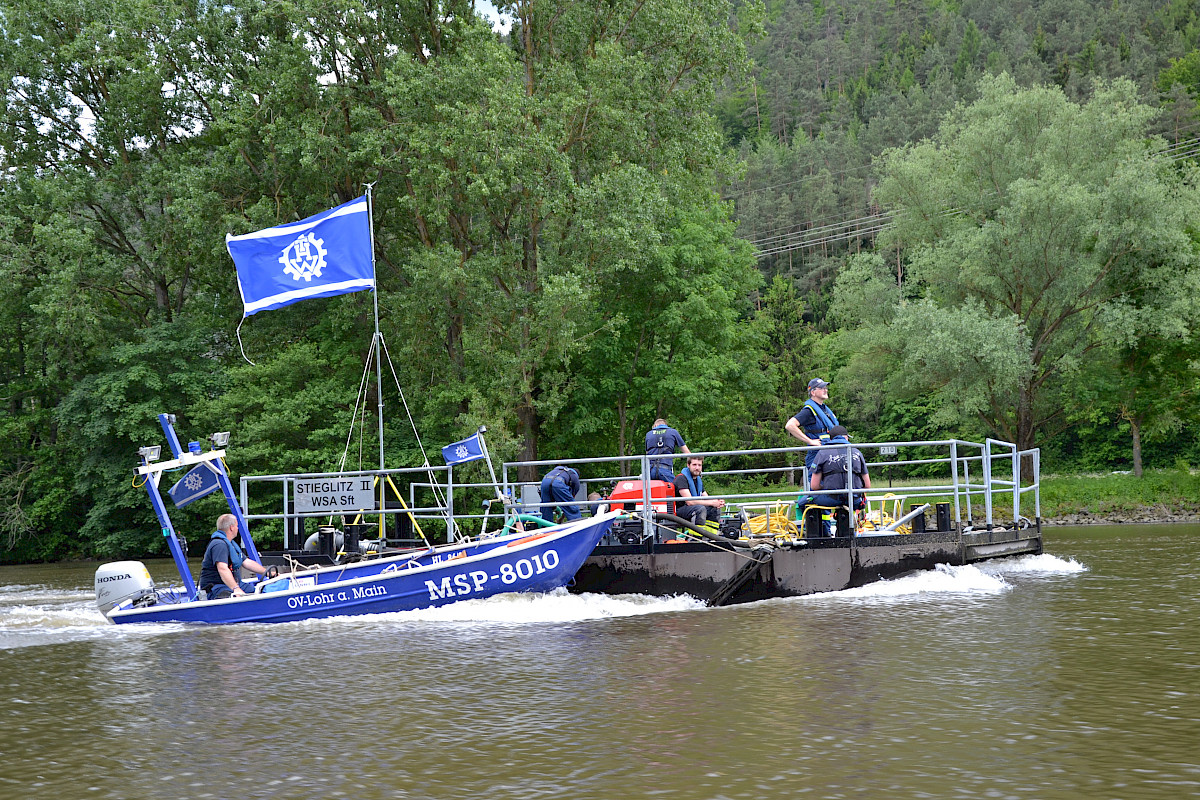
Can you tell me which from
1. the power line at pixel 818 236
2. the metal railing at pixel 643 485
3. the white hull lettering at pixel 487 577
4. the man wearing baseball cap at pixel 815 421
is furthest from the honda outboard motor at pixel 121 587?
the power line at pixel 818 236

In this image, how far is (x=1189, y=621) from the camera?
1216 centimetres

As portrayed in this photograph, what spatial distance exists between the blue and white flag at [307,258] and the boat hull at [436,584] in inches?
256

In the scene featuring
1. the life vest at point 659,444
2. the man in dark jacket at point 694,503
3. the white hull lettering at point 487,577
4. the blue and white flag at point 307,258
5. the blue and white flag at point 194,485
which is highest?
the blue and white flag at point 307,258

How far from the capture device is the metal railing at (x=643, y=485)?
15.4 m

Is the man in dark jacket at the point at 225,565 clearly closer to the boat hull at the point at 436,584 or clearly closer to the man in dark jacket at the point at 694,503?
the boat hull at the point at 436,584

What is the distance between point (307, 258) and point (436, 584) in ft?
25.1

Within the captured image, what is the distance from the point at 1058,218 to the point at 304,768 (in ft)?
136

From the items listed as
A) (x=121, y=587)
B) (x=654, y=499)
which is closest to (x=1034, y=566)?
(x=654, y=499)

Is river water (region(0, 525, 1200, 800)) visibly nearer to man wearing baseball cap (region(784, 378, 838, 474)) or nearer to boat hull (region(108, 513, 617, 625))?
boat hull (region(108, 513, 617, 625))

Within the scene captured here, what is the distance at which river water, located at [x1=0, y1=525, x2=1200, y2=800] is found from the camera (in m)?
6.49

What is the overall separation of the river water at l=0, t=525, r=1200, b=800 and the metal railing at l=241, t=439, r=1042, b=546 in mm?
1691

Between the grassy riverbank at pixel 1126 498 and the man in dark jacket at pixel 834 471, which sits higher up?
the man in dark jacket at pixel 834 471

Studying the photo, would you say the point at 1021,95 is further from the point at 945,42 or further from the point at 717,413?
the point at 945,42

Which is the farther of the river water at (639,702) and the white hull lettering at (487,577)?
the white hull lettering at (487,577)
